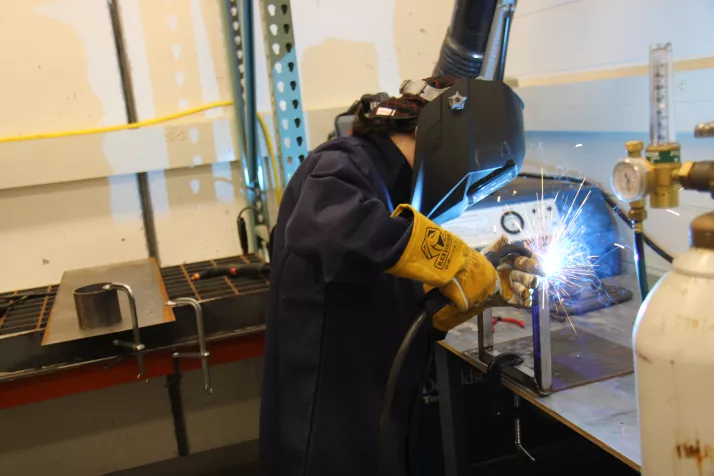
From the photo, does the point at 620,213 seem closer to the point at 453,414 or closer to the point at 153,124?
the point at 453,414

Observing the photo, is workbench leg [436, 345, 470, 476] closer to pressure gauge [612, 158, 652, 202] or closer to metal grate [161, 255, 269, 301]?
metal grate [161, 255, 269, 301]

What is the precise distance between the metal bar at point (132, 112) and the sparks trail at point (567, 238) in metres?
1.37

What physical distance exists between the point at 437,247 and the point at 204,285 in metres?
1.08

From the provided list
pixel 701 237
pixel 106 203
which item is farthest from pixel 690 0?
pixel 106 203

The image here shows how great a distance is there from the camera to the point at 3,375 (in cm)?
161

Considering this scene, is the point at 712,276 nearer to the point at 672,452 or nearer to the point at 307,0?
the point at 672,452

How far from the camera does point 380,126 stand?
1331mm

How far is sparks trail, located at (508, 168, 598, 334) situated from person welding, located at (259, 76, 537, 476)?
13.4 inches

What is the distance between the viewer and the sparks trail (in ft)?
5.24

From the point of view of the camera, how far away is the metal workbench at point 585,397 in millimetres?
1057

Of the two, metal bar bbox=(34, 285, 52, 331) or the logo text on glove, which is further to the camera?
metal bar bbox=(34, 285, 52, 331)

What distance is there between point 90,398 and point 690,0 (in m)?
2.35

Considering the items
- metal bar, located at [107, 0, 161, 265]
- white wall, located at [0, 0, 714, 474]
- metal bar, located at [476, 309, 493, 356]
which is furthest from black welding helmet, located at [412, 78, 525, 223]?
metal bar, located at [107, 0, 161, 265]

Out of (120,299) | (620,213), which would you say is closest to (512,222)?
(620,213)
